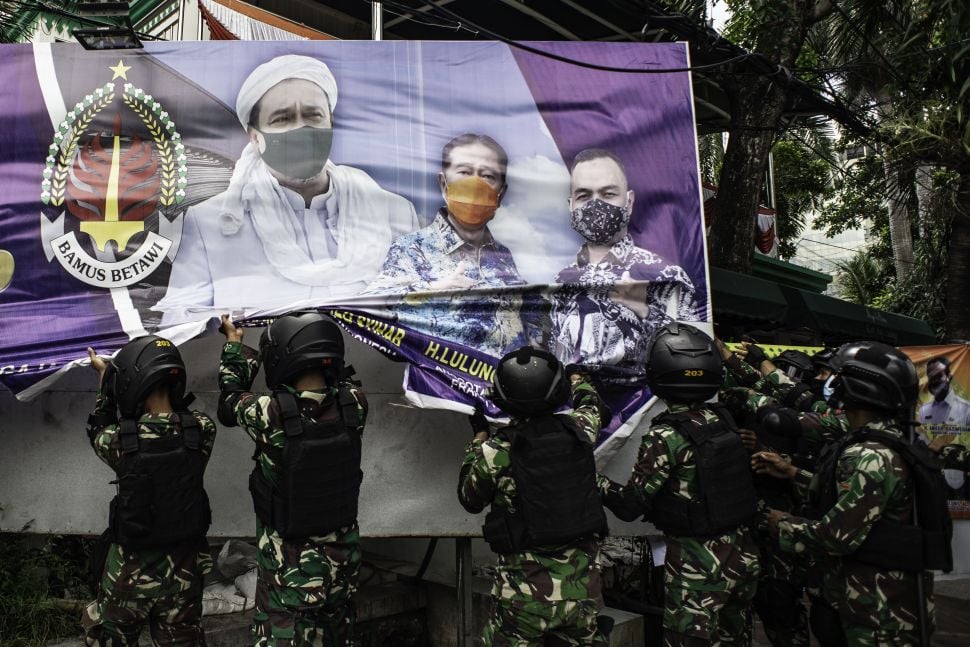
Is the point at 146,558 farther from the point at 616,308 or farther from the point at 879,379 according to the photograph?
the point at 879,379

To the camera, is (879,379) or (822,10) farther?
(822,10)

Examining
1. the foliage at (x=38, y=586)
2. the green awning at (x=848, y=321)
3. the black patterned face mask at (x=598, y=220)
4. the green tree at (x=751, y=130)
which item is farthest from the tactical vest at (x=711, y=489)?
the green awning at (x=848, y=321)

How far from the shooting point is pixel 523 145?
4648mm

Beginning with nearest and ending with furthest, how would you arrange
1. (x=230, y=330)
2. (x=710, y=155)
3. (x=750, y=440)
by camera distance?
(x=230, y=330)
(x=750, y=440)
(x=710, y=155)

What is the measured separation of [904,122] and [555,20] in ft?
14.5

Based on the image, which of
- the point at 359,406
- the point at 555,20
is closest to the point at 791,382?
the point at 359,406

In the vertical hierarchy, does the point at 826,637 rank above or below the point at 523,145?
below

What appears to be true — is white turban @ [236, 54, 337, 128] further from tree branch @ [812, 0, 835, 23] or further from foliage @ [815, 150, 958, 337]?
foliage @ [815, 150, 958, 337]

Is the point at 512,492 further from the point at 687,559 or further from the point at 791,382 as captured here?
the point at 791,382

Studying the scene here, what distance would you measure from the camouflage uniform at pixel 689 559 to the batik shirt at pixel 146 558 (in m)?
2.30

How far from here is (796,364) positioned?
4.91 m

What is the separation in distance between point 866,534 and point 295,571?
2753 millimetres

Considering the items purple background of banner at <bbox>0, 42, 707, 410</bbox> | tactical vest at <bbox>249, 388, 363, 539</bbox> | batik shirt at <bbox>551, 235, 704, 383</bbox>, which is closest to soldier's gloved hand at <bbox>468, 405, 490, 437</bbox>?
tactical vest at <bbox>249, 388, 363, 539</bbox>

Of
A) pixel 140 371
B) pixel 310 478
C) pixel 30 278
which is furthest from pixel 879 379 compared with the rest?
pixel 30 278
